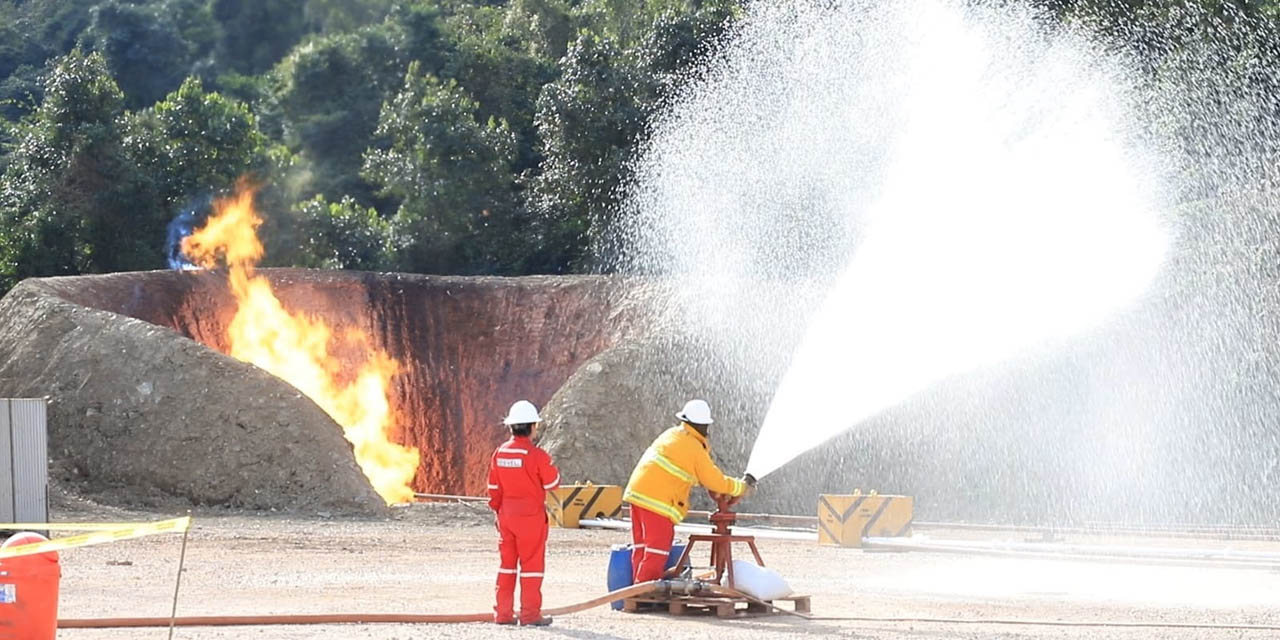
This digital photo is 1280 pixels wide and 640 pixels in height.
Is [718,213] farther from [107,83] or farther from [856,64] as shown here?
[107,83]

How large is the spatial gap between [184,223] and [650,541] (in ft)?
109

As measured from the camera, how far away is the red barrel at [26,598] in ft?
38.7

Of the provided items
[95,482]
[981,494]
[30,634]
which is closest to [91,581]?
[30,634]

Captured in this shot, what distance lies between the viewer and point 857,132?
34.1m

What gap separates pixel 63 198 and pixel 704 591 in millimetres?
34538

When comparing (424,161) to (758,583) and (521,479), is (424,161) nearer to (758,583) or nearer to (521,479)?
(758,583)

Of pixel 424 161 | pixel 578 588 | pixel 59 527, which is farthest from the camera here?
pixel 424 161

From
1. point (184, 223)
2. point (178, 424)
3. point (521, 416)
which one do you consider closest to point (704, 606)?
point (521, 416)

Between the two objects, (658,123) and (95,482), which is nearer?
(95,482)

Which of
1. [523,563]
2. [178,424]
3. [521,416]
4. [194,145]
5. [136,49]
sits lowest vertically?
[523,563]

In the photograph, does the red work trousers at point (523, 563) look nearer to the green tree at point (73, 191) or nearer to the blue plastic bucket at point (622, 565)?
the blue plastic bucket at point (622, 565)

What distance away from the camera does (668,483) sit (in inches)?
572

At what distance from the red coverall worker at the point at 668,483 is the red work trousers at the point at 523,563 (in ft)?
3.14

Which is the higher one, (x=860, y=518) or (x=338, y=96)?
(x=338, y=96)
